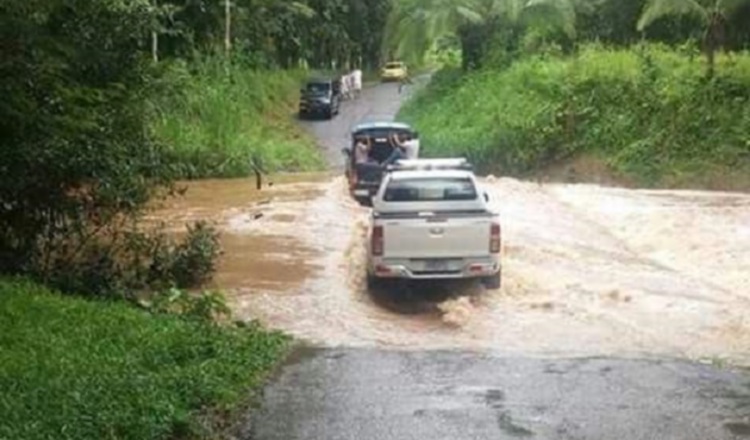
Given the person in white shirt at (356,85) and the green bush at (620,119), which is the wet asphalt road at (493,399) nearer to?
the green bush at (620,119)

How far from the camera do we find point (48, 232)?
612 inches

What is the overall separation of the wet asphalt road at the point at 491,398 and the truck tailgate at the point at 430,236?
289cm

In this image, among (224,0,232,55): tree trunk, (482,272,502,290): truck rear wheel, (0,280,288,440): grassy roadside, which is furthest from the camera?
(224,0,232,55): tree trunk

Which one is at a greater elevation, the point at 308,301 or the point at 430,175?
the point at 430,175

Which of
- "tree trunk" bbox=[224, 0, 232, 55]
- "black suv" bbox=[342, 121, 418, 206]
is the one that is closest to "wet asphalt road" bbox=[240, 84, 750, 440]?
"black suv" bbox=[342, 121, 418, 206]

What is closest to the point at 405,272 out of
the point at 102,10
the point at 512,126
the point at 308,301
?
the point at 308,301

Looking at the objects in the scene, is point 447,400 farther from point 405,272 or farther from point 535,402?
point 405,272

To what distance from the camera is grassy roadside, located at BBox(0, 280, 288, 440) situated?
333 inches

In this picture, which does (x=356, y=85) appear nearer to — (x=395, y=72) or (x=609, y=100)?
(x=395, y=72)

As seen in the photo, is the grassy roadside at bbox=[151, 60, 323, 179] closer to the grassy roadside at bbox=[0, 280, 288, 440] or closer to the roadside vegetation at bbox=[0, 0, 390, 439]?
the roadside vegetation at bbox=[0, 0, 390, 439]

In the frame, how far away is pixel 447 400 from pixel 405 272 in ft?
18.9

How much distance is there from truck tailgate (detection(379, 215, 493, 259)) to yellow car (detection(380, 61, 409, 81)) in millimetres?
58471

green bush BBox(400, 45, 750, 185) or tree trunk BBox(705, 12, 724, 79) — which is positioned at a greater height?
tree trunk BBox(705, 12, 724, 79)

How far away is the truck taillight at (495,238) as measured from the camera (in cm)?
1642
